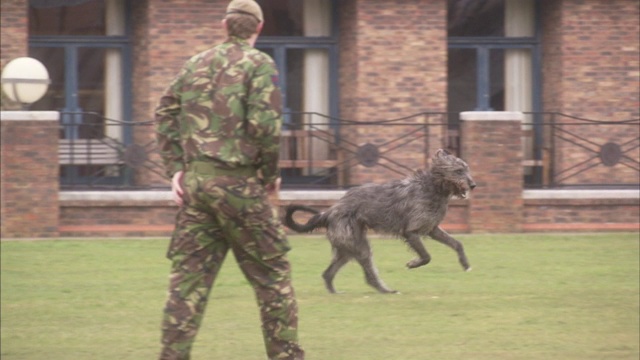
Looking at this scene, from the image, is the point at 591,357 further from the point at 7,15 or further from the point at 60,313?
the point at 7,15

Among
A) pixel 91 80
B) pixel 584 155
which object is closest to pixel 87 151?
pixel 91 80

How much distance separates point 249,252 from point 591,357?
3056mm

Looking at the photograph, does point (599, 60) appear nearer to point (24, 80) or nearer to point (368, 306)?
point (24, 80)

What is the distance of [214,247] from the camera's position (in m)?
7.59

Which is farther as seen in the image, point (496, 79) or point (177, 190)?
point (496, 79)

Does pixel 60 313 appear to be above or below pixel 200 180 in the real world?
below

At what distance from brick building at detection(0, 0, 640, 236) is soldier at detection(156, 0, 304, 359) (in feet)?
47.8

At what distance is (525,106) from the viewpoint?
998 inches

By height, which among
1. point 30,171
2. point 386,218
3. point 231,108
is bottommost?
point 386,218

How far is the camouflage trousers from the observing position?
24.4 ft

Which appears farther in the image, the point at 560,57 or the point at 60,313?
the point at 560,57

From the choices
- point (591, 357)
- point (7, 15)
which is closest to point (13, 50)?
point (7, 15)

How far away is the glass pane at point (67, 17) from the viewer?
2378 cm

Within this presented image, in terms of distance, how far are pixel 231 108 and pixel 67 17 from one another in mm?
17115
